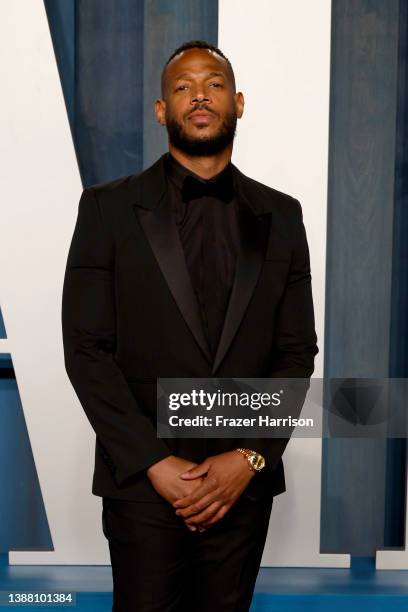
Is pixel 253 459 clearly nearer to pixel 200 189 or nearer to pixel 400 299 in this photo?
pixel 200 189

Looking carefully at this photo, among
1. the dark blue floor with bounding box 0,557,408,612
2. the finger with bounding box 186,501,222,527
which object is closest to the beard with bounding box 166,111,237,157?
the finger with bounding box 186,501,222,527

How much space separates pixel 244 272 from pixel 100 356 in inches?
14.2

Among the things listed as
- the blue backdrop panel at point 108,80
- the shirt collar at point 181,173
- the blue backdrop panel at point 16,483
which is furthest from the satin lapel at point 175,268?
the blue backdrop panel at point 16,483

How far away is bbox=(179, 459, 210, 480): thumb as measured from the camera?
5.71ft

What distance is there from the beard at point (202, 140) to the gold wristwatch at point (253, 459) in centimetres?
66

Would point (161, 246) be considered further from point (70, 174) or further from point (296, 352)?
point (70, 174)

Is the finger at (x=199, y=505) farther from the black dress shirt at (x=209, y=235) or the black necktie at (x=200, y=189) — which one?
the black necktie at (x=200, y=189)

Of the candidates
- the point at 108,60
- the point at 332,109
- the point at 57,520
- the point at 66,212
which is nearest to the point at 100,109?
the point at 108,60

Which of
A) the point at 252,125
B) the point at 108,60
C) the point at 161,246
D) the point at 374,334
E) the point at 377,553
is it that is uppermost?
the point at 108,60

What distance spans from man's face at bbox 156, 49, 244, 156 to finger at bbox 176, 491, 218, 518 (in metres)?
0.75

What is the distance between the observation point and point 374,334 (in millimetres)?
2945

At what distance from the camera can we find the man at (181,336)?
178 centimetres

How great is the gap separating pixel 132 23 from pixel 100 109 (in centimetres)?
32

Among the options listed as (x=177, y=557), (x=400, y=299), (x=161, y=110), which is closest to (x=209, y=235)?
(x=161, y=110)
